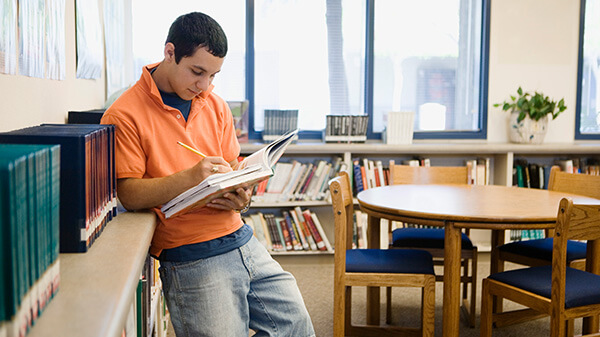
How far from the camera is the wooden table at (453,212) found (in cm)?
245

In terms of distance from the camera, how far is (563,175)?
3.34 metres

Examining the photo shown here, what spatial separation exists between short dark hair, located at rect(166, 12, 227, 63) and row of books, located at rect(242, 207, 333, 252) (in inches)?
111

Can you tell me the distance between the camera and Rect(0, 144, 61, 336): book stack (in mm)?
688

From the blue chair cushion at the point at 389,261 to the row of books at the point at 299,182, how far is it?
5.03ft

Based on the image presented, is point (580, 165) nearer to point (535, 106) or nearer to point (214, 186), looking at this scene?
point (535, 106)

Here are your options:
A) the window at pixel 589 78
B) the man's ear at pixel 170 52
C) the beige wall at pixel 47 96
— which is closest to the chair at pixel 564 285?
the man's ear at pixel 170 52

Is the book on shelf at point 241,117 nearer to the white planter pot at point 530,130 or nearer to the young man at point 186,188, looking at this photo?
the white planter pot at point 530,130

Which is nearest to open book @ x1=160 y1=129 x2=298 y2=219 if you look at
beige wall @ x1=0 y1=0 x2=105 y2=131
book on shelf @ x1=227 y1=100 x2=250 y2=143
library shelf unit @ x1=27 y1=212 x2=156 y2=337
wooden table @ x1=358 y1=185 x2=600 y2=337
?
library shelf unit @ x1=27 y1=212 x2=156 y2=337

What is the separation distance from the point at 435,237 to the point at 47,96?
219cm

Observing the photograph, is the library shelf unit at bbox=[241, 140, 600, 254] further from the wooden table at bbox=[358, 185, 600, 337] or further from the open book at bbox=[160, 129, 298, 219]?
the open book at bbox=[160, 129, 298, 219]

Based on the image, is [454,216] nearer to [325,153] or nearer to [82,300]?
[82,300]

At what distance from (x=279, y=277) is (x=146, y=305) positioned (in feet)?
1.36

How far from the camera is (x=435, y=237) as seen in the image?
3273 millimetres

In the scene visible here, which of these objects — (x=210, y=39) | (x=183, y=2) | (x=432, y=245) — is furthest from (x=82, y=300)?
(x=183, y=2)
